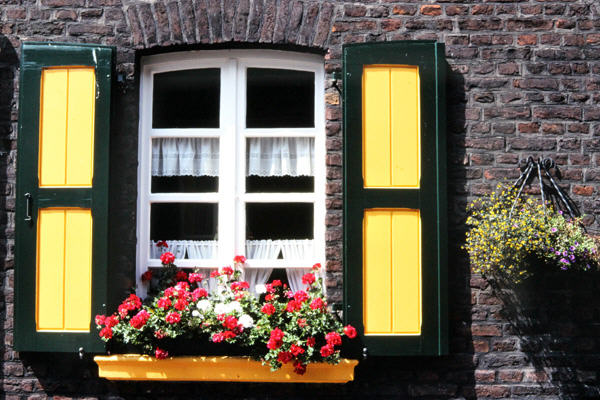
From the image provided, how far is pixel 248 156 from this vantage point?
4.19 metres

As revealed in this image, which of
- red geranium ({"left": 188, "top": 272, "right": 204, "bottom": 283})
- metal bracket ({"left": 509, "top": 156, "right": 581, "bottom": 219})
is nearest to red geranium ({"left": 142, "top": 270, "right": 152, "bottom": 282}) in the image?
red geranium ({"left": 188, "top": 272, "right": 204, "bottom": 283})

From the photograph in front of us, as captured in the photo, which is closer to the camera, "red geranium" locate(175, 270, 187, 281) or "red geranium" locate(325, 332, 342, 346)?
"red geranium" locate(325, 332, 342, 346)

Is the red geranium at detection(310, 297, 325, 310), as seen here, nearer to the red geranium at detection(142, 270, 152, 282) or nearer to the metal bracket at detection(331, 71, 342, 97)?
the red geranium at detection(142, 270, 152, 282)

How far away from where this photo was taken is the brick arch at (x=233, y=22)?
4031mm

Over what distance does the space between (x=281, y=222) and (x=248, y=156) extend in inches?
18.5

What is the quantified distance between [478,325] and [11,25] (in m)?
3.42

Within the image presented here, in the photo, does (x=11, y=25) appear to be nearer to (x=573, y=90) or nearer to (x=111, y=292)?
(x=111, y=292)

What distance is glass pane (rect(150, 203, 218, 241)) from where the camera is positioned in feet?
13.7

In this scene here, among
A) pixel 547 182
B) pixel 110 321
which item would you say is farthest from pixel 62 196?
pixel 547 182

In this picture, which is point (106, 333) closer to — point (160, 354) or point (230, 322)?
point (160, 354)

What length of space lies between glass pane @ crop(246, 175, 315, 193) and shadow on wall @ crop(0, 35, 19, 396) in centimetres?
147

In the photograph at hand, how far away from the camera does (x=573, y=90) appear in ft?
13.2

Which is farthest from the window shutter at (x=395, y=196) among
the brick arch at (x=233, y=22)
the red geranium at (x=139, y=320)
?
the red geranium at (x=139, y=320)

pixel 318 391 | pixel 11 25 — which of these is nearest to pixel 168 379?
pixel 318 391
